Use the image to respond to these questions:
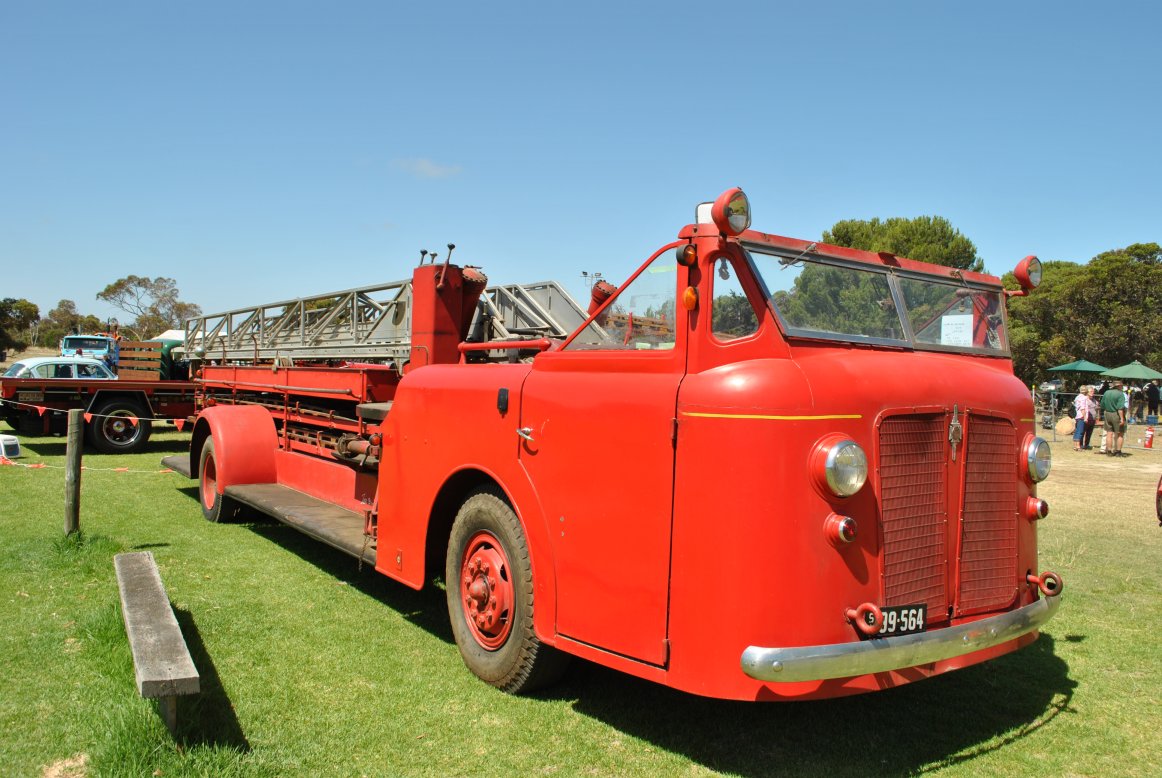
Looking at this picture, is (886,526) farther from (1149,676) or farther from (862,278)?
(1149,676)

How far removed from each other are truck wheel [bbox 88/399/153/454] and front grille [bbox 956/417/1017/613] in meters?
14.2

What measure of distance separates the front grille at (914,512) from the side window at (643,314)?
100 centimetres

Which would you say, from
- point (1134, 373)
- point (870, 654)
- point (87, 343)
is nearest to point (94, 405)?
point (87, 343)

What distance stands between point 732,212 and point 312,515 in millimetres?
4279

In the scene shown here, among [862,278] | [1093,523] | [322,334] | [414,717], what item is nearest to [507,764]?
[414,717]

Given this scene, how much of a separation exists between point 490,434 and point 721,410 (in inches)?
59.8

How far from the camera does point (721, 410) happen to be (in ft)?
10.2

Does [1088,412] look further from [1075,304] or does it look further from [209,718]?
[1075,304]

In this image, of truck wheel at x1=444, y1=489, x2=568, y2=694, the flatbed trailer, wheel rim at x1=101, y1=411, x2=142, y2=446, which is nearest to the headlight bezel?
Answer: truck wheel at x1=444, y1=489, x2=568, y2=694

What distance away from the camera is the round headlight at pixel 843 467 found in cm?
302

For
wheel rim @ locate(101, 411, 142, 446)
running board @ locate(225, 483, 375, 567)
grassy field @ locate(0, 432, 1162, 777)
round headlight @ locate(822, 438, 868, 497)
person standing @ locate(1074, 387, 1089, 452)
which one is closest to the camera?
round headlight @ locate(822, 438, 868, 497)

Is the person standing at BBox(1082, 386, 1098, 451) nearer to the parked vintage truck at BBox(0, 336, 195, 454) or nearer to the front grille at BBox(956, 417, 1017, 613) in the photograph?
the front grille at BBox(956, 417, 1017, 613)

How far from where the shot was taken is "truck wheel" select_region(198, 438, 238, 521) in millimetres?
8008

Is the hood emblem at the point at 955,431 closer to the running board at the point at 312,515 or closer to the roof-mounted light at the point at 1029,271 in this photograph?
the roof-mounted light at the point at 1029,271
